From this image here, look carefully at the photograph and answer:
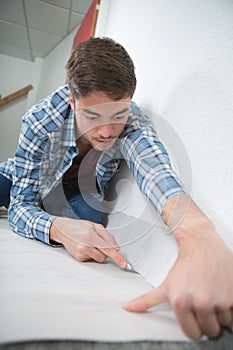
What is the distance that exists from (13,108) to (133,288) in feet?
13.1

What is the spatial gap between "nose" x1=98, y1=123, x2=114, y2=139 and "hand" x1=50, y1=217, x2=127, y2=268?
0.23m

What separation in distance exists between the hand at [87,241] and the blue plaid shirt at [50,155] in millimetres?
57

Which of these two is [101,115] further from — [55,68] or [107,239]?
[55,68]

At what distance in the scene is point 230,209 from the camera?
457 millimetres

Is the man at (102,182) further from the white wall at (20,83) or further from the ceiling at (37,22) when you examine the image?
the white wall at (20,83)

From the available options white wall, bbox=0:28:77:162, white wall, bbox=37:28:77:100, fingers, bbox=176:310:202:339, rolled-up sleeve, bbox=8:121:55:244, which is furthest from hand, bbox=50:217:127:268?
white wall, bbox=0:28:77:162

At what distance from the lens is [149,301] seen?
1.14 ft

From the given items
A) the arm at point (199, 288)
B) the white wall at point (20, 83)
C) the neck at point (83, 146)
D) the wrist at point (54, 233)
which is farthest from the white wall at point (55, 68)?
the arm at point (199, 288)

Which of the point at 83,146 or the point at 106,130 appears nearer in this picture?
the point at 106,130

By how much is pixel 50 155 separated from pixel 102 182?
0.62ft

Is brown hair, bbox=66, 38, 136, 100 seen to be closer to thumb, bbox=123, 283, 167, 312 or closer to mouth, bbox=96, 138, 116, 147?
mouth, bbox=96, 138, 116, 147

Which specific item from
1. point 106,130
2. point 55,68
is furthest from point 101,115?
point 55,68

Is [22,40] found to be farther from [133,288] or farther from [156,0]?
[133,288]

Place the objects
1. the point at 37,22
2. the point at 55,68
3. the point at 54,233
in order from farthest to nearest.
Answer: the point at 55,68
the point at 37,22
the point at 54,233
